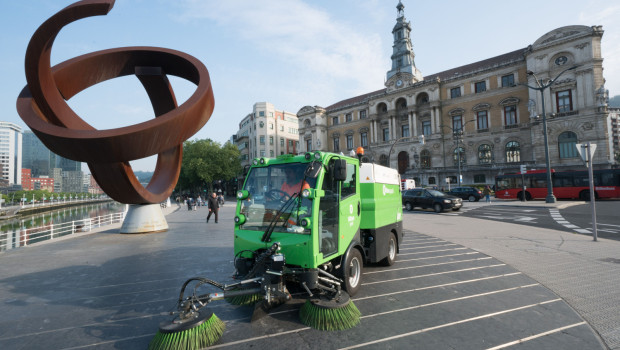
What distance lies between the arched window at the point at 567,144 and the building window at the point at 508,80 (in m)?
10.5

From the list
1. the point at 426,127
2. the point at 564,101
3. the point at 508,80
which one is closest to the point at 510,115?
the point at 508,80

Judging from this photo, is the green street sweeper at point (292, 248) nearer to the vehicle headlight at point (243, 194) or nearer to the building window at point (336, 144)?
the vehicle headlight at point (243, 194)

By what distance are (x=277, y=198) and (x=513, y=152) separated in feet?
157

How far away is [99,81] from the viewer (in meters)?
11.7

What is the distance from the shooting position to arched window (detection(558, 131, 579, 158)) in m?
35.4

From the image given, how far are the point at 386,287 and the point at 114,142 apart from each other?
26.4 feet

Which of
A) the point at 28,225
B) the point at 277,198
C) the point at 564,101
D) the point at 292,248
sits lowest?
the point at 28,225

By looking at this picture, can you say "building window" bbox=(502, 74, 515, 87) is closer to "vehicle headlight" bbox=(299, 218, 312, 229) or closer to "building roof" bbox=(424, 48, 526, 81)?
"building roof" bbox=(424, 48, 526, 81)

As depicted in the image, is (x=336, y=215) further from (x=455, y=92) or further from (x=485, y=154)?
(x=455, y=92)

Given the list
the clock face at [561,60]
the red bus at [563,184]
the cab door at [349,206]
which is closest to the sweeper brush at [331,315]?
the cab door at [349,206]

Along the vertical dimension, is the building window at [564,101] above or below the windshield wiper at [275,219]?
above

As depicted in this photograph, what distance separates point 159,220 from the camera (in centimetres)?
1471

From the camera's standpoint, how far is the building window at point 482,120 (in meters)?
45.3

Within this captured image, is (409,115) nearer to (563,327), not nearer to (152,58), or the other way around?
(152,58)
